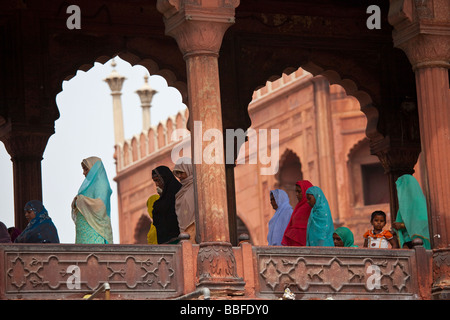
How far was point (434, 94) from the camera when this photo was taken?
560 inches

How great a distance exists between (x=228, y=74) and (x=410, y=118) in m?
2.48

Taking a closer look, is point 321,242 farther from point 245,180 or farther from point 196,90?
point 245,180

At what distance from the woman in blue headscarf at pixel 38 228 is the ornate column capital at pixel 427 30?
4.15 meters

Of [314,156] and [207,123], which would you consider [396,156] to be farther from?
[314,156]

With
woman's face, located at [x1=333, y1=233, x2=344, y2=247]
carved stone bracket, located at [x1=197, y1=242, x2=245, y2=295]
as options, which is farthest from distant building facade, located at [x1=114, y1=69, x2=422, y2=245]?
carved stone bracket, located at [x1=197, y1=242, x2=245, y2=295]

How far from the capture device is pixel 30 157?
16.5 meters

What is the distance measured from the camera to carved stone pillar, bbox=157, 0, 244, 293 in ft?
42.2

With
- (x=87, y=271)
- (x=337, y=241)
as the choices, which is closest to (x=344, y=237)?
(x=337, y=241)

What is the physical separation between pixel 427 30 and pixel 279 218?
252cm

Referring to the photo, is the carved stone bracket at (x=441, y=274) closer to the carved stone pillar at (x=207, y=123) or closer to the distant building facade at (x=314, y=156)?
the carved stone pillar at (x=207, y=123)

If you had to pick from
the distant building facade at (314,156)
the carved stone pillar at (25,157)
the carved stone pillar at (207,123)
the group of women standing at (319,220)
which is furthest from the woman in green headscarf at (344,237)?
the distant building facade at (314,156)

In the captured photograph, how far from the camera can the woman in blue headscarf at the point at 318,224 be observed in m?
14.0

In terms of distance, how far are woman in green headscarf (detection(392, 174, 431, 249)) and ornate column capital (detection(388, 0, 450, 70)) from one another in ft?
4.17
